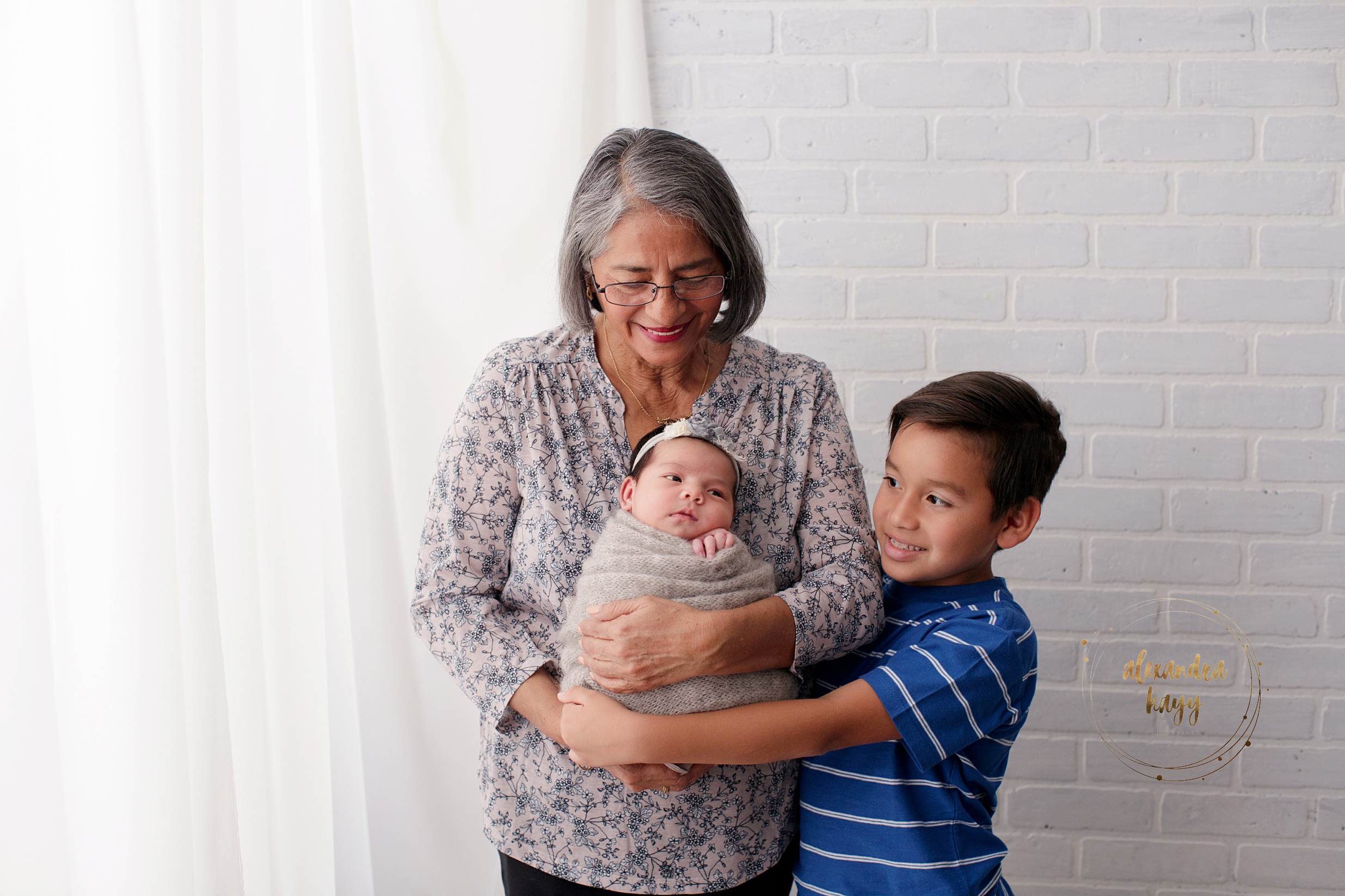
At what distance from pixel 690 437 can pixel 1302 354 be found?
1525 millimetres

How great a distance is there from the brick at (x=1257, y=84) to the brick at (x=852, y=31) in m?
0.58

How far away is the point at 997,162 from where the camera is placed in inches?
76.7

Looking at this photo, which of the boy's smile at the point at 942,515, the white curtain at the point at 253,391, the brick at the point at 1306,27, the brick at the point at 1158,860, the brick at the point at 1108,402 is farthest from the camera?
the brick at the point at 1158,860

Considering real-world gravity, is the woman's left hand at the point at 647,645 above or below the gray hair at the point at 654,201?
below

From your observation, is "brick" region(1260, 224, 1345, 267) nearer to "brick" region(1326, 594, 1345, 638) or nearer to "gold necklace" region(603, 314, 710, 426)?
"brick" region(1326, 594, 1345, 638)

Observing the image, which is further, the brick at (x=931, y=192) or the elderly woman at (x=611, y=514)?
the brick at (x=931, y=192)

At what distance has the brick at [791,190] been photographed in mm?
1974

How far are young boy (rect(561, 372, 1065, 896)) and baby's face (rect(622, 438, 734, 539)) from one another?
0.25 meters

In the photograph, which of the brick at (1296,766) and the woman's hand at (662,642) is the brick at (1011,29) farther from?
the brick at (1296,766)

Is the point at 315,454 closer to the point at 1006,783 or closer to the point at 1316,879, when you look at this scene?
the point at 1006,783

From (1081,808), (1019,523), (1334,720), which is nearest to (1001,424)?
(1019,523)

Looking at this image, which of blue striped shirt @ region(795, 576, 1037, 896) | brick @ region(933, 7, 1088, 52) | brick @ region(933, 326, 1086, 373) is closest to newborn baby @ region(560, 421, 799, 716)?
blue striped shirt @ region(795, 576, 1037, 896)

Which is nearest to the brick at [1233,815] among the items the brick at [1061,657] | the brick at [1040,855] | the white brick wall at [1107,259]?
the white brick wall at [1107,259]

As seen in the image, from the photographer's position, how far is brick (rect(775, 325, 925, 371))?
200 cm
